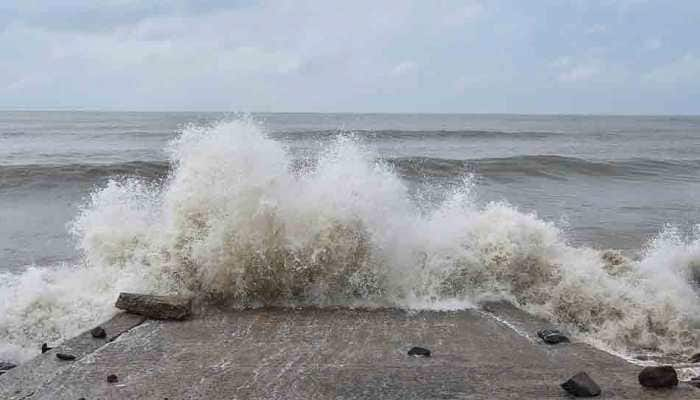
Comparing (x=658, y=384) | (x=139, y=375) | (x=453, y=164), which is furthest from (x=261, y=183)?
(x=453, y=164)

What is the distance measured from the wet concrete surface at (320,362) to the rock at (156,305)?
0.34ft

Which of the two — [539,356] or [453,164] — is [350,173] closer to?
[539,356]

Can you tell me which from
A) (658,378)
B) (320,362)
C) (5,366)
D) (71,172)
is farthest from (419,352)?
(71,172)

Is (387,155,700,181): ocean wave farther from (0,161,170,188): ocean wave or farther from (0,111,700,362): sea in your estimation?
(0,111,700,362): sea

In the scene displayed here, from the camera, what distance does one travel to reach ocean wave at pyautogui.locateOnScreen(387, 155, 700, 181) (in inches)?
822

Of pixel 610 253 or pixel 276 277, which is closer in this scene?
pixel 276 277

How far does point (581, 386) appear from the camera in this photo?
13.2ft

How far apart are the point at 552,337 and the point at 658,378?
3.64 feet

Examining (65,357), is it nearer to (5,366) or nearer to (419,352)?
(5,366)

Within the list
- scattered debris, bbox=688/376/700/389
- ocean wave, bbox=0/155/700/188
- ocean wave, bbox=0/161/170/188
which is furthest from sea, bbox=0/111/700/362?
ocean wave, bbox=0/155/700/188

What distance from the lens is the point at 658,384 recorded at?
4203 millimetres

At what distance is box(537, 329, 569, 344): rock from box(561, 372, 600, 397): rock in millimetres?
1139

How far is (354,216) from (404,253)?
0.64 m

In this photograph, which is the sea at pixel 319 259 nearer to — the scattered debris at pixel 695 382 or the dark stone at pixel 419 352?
the scattered debris at pixel 695 382
